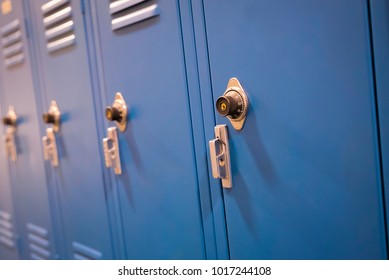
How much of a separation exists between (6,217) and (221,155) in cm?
189

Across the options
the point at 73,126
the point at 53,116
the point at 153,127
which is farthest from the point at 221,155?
the point at 53,116

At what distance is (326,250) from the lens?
34.2 inches

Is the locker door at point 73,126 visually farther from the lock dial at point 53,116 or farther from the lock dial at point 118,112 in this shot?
the lock dial at point 118,112

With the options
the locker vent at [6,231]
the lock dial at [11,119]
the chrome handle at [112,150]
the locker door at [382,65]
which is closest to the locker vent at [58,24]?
the chrome handle at [112,150]

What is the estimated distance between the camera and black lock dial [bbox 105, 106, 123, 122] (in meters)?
1.25

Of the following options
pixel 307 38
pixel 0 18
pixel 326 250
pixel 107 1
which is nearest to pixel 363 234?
pixel 326 250

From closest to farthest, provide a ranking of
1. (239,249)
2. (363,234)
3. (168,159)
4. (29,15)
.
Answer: (363,234) < (239,249) < (168,159) < (29,15)

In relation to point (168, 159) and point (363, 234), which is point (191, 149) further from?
point (363, 234)

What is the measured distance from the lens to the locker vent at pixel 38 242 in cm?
195

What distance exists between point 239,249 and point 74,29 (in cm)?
103

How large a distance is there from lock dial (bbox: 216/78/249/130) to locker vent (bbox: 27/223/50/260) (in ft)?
4.68

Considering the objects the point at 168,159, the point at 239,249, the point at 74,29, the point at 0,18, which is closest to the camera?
the point at 239,249

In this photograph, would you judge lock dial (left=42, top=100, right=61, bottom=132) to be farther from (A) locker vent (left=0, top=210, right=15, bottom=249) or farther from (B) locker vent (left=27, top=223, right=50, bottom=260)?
(A) locker vent (left=0, top=210, right=15, bottom=249)

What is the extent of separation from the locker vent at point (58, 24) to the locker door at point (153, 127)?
7.8 inches
